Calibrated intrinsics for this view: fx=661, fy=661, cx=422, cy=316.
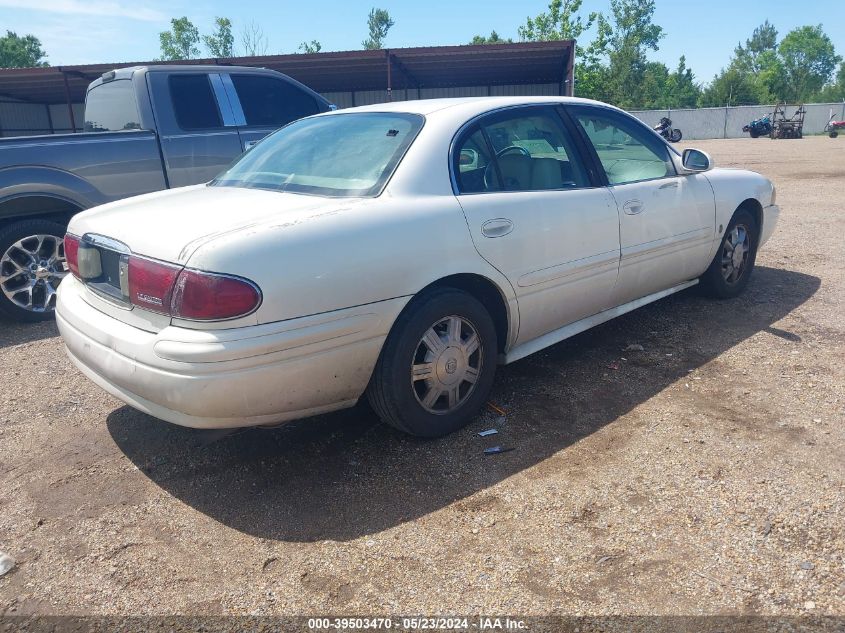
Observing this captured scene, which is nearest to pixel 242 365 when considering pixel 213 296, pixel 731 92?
pixel 213 296

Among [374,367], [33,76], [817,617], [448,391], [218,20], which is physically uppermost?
[218,20]

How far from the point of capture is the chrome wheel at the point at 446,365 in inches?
123

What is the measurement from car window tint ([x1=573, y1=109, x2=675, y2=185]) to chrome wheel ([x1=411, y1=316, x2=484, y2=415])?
1502mm

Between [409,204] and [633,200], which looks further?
[633,200]

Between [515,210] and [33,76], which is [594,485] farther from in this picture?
[33,76]

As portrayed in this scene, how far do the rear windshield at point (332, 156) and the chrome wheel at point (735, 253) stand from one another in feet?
9.87

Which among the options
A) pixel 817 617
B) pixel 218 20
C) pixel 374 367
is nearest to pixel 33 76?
pixel 374 367

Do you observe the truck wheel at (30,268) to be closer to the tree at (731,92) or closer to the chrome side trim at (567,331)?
the chrome side trim at (567,331)

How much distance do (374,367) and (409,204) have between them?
0.76 metres

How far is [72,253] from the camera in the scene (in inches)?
130

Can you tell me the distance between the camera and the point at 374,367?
295 centimetres

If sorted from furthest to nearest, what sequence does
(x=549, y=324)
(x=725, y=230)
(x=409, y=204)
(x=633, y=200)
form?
1. (x=725, y=230)
2. (x=633, y=200)
3. (x=549, y=324)
4. (x=409, y=204)

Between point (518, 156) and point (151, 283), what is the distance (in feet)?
6.66

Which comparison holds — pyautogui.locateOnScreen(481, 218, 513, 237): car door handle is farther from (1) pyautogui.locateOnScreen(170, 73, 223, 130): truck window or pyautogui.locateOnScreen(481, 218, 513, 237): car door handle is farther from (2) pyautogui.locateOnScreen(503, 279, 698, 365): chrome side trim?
(1) pyautogui.locateOnScreen(170, 73, 223, 130): truck window
